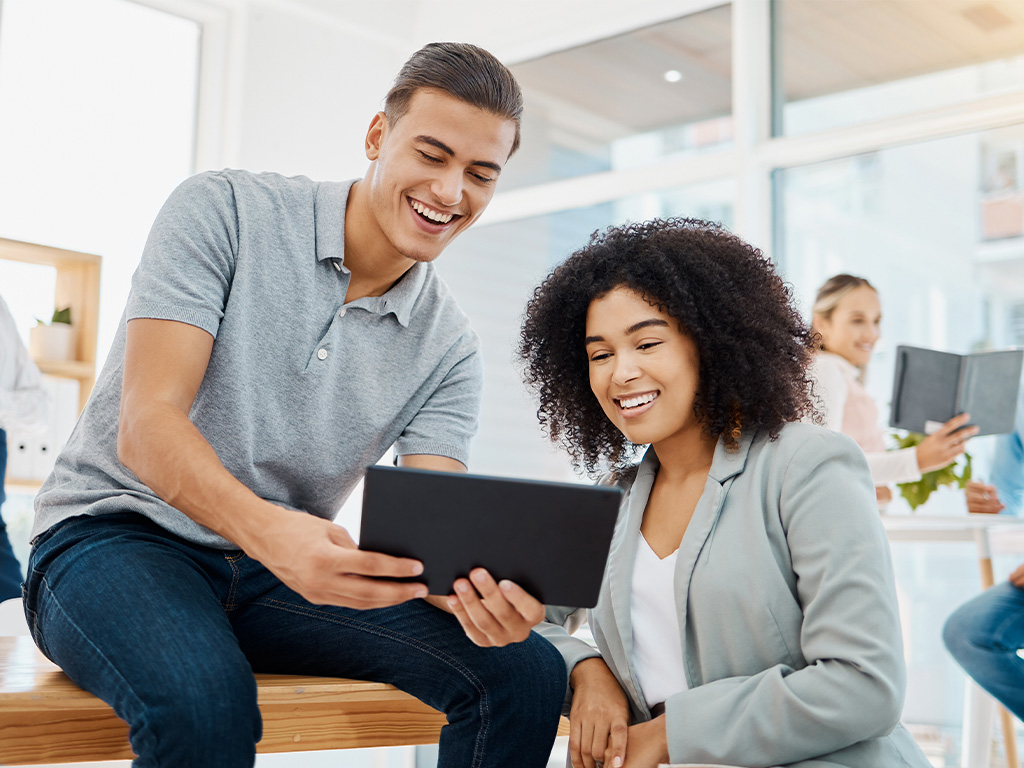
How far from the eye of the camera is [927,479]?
10.8ft

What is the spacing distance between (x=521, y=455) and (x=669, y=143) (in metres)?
1.52

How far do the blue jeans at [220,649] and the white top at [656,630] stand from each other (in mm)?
130

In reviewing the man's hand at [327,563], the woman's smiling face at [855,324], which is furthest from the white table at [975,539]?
the man's hand at [327,563]

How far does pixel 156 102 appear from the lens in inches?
157

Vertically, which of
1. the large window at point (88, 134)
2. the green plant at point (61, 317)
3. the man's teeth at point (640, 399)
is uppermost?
the large window at point (88, 134)

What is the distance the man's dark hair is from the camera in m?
1.69

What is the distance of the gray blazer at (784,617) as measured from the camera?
123 cm

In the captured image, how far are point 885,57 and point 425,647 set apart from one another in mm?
3178

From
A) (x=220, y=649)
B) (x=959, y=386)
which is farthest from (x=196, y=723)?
(x=959, y=386)

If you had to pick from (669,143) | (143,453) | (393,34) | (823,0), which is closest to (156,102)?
(393,34)

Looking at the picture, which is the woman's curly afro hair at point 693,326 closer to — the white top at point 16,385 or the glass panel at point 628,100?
the white top at point 16,385

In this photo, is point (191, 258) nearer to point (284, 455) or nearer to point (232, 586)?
point (284, 455)

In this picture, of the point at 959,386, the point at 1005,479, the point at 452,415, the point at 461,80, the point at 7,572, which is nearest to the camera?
the point at 461,80

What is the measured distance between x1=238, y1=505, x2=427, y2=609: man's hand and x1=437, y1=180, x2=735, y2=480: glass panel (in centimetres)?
311
